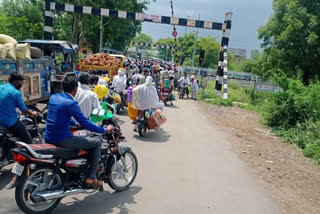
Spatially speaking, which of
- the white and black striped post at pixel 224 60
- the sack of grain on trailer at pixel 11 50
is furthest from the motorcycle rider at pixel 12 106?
the white and black striped post at pixel 224 60

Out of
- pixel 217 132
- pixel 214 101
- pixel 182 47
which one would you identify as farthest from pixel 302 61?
pixel 182 47

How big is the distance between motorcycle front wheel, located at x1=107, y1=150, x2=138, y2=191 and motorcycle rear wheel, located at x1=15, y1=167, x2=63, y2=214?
0.87 meters

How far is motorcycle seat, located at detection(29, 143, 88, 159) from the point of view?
370cm

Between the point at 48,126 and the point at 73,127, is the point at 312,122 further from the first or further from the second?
the point at 48,126

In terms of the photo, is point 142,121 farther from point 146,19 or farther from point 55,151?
point 146,19

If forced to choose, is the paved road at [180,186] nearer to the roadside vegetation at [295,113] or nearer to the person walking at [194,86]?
the roadside vegetation at [295,113]

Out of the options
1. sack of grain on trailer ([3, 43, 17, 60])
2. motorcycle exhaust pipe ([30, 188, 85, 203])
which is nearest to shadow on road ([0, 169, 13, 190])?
motorcycle exhaust pipe ([30, 188, 85, 203])

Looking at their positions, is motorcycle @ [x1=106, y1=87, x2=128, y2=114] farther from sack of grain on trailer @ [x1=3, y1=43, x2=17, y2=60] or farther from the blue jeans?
the blue jeans

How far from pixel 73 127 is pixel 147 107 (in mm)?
3859

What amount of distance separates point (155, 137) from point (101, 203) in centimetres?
435

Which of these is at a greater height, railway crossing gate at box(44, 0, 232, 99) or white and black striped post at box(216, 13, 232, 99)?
railway crossing gate at box(44, 0, 232, 99)

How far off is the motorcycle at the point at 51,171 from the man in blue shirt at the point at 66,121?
0.11 metres

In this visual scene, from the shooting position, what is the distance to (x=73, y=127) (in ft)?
15.7

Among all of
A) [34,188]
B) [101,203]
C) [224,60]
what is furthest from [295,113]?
[34,188]
